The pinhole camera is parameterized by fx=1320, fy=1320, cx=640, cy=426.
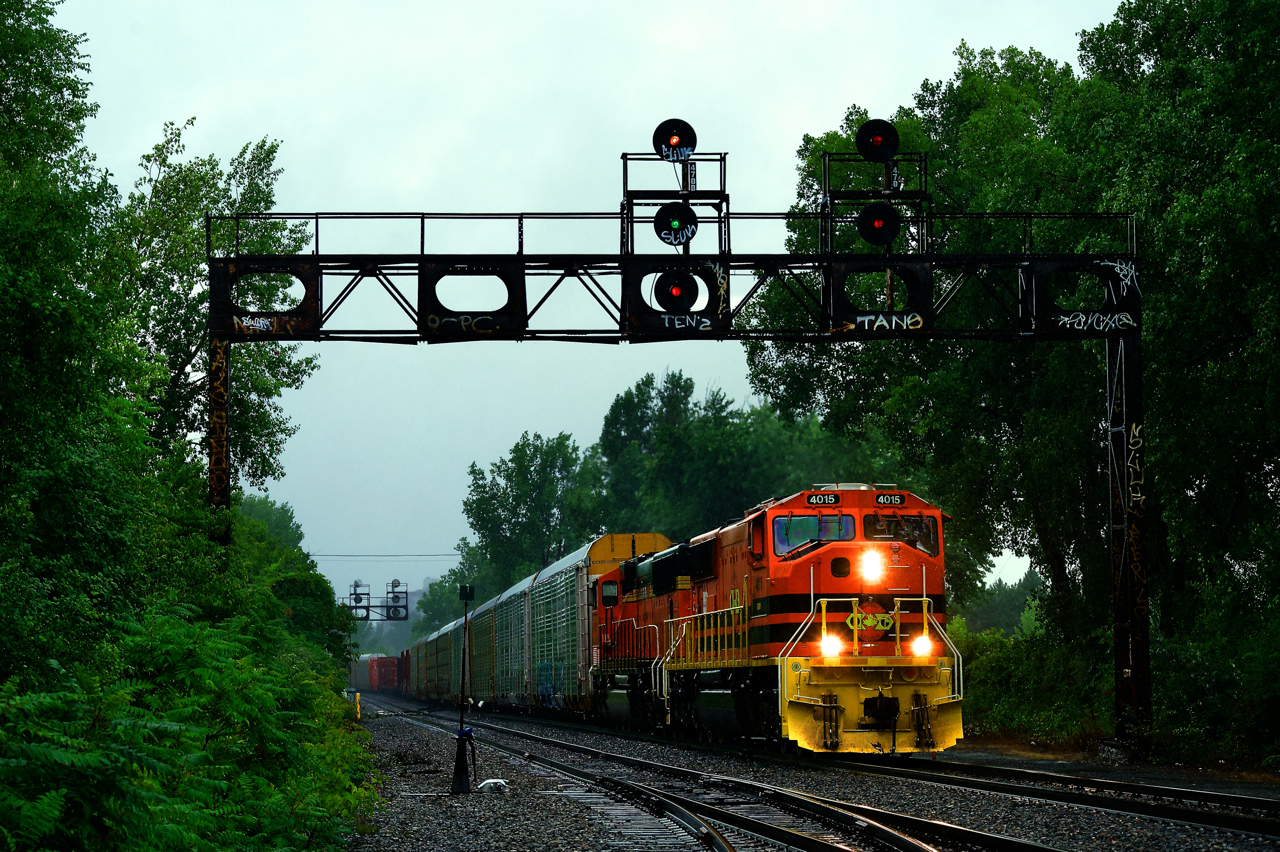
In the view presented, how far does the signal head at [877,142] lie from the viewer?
21.6m

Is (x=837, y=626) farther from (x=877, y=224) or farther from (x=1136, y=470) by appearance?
(x=877, y=224)

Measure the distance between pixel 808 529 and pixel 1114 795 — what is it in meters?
6.77

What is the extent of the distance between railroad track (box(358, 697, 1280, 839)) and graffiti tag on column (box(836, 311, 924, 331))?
22.8ft

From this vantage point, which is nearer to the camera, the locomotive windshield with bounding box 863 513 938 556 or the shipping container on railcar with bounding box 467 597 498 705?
the locomotive windshield with bounding box 863 513 938 556

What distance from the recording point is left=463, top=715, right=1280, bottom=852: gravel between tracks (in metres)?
11.2

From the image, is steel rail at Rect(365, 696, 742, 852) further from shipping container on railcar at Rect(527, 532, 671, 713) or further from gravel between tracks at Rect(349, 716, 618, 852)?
shipping container on railcar at Rect(527, 532, 671, 713)

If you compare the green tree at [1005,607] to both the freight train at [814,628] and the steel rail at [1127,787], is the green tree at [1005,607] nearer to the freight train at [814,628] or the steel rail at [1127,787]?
the freight train at [814,628]

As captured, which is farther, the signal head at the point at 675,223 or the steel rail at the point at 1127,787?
the signal head at the point at 675,223

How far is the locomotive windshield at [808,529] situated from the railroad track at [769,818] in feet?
12.5

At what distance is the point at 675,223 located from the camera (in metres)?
21.5

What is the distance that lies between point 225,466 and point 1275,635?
17.4m

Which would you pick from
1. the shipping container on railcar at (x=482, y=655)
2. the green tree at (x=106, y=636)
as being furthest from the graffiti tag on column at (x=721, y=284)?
the shipping container on railcar at (x=482, y=655)

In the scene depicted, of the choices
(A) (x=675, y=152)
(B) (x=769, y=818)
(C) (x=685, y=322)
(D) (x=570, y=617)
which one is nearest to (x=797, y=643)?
(C) (x=685, y=322)

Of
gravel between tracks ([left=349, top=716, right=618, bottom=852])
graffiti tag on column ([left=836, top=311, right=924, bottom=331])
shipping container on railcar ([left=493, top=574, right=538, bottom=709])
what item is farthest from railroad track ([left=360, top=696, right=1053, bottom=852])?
shipping container on railcar ([left=493, top=574, right=538, bottom=709])
